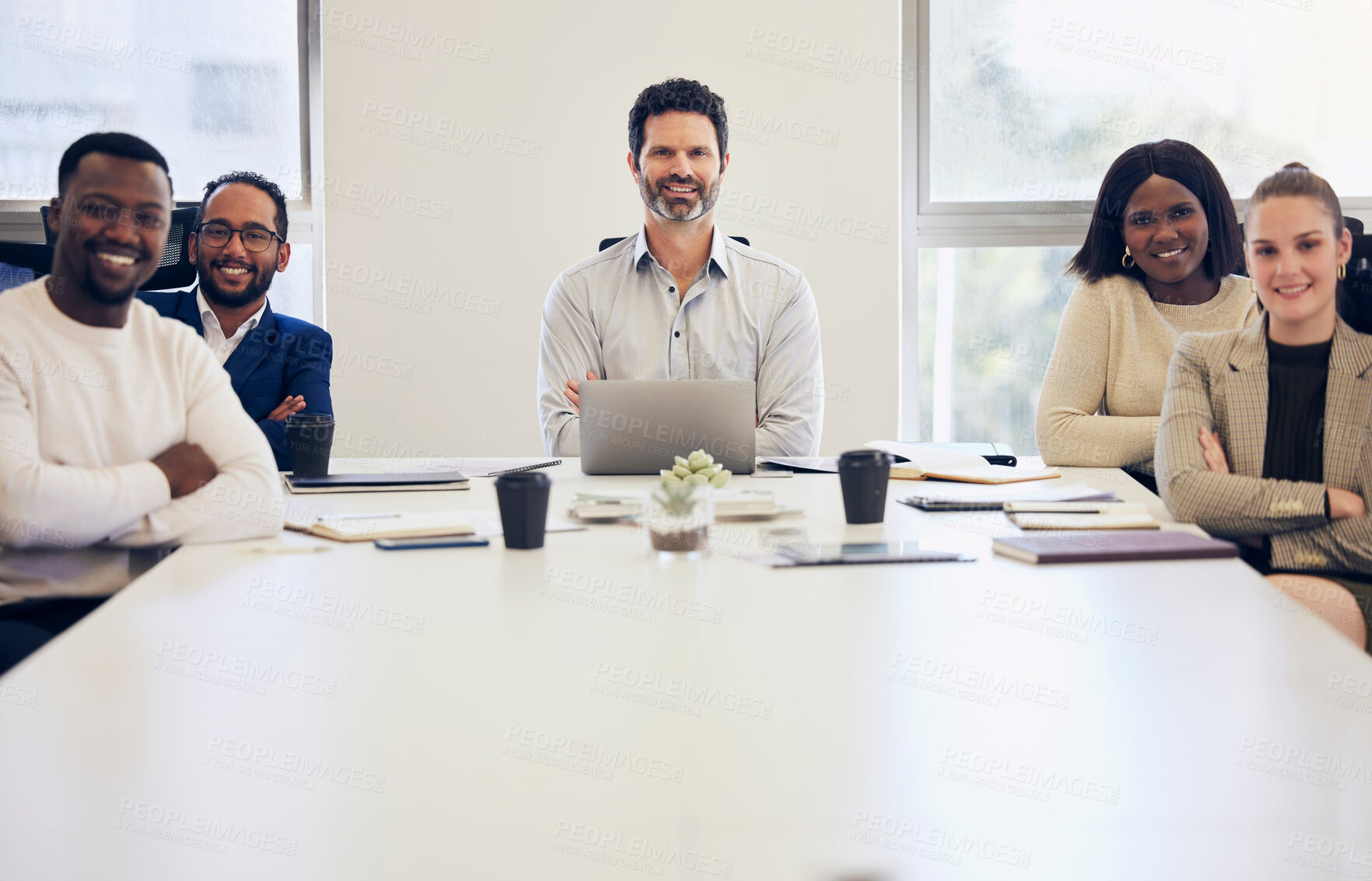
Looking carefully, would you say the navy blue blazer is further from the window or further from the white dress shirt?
the window

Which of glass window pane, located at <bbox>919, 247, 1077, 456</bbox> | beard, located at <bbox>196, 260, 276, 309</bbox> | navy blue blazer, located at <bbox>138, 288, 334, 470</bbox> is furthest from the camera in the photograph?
glass window pane, located at <bbox>919, 247, 1077, 456</bbox>

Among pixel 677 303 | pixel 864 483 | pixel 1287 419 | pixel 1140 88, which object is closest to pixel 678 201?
pixel 677 303

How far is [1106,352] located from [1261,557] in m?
0.88

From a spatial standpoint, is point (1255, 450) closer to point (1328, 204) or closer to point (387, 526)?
point (1328, 204)

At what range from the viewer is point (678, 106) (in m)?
3.05

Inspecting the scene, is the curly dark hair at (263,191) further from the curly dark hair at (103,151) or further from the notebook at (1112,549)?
the notebook at (1112,549)

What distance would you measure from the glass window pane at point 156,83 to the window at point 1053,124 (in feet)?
7.95

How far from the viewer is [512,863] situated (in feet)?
2.35

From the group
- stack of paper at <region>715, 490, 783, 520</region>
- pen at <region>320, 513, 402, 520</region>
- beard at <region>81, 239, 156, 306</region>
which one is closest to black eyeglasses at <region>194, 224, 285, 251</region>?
beard at <region>81, 239, 156, 306</region>

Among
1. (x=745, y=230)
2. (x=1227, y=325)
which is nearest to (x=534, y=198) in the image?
(x=745, y=230)

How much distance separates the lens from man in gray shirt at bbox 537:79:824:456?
9.82 ft

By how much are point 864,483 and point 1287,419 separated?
755 millimetres

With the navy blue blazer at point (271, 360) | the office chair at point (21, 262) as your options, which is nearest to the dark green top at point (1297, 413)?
the navy blue blazer at point (271, 360)

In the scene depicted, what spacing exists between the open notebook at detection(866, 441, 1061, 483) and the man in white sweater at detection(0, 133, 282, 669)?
1083 millimetres
